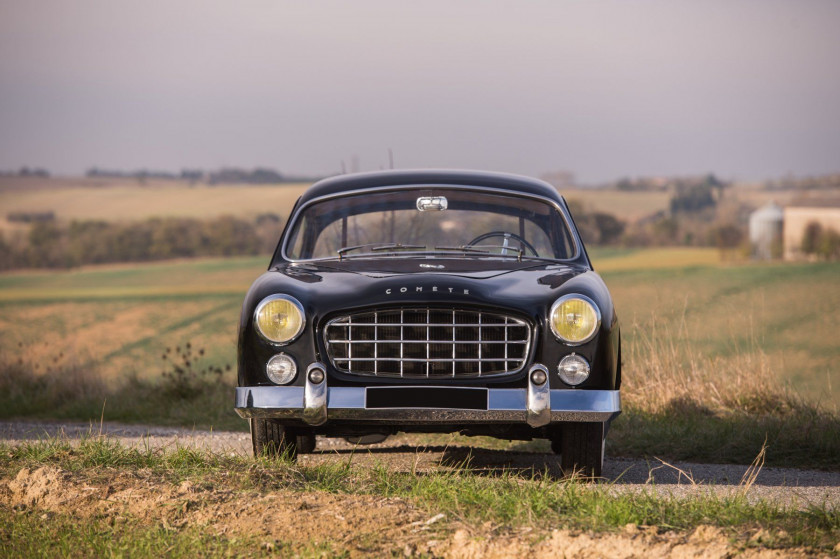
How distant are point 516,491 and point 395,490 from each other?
526 mm

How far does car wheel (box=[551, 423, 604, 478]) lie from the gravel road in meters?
0.15

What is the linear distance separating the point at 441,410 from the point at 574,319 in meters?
0.81

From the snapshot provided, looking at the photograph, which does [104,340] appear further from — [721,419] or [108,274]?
[721,419]

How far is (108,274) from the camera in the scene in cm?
6425

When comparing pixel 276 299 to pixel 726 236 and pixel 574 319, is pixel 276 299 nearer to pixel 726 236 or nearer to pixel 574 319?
pixel 574 319

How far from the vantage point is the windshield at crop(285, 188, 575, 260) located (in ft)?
20.9

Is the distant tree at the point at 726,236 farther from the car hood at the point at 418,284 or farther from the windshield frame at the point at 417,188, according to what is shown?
the car hood at the point at 418,284

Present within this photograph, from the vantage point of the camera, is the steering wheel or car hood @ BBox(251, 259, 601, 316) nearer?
car hood @ BBox(251, 259, 601, 316)

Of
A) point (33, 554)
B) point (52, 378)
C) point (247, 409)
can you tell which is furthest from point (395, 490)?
point (52, 378)

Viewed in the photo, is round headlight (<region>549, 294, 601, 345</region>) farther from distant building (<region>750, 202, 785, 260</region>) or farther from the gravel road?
distant building (<region>750, 202, 785, 260</region>)

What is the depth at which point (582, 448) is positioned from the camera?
209 inches

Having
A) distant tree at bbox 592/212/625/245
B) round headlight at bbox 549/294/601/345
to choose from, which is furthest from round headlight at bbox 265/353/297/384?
distant tree at bbox 592/212/625/245

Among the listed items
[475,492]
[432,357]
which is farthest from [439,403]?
[475,492]

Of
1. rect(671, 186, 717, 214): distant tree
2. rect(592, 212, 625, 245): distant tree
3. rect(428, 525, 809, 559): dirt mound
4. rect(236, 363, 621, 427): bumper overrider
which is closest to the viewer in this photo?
rect(428, 525, 809, 559): dirt mound
